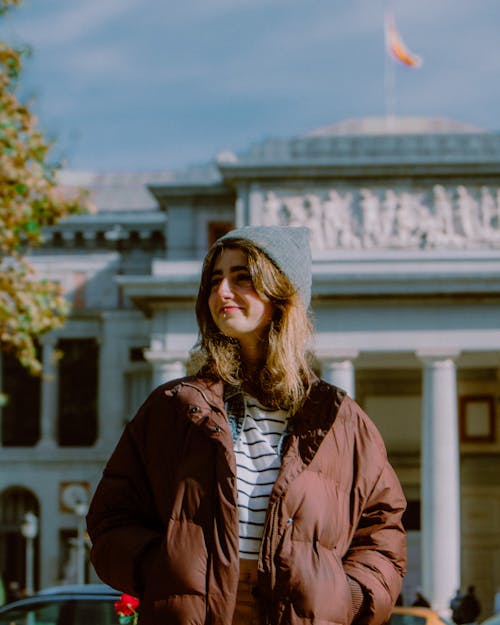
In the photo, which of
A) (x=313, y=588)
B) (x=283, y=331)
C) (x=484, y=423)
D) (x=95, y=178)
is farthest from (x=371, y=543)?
(x=95, y=178)

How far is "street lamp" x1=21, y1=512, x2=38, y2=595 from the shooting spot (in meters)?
34.6

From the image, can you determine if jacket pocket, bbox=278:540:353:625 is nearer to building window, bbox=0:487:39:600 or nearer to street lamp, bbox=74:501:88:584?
street lamp, bbox=74:501:88:584

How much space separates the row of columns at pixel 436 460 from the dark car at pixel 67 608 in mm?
17343

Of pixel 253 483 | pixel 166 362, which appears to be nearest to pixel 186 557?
pixel 253 483

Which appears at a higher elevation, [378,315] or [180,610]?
[378,315]

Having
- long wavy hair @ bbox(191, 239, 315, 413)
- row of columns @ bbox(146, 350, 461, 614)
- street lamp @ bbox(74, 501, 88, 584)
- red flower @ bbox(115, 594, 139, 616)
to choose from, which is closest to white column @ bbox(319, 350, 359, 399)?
row of columns @ bbox(146, 350, 461, 614)

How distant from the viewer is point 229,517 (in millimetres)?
3596

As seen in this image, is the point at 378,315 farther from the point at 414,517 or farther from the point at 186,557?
the point at 186,557

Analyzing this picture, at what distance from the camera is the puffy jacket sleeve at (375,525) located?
3736 mm

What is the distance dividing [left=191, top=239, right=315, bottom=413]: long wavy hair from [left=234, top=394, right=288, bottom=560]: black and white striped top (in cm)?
5

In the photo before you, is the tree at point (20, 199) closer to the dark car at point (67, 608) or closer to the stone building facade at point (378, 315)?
the dark car at point (67, 608)

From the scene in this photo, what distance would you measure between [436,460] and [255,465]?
27.5 metres

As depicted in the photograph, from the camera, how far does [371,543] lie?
383cm

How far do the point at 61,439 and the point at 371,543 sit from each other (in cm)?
3696
